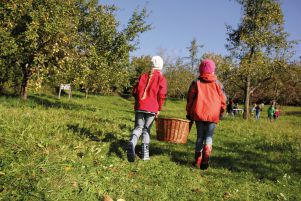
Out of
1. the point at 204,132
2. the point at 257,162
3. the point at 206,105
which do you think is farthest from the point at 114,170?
the point at 257,162

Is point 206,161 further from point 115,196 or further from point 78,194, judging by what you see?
point 78,194

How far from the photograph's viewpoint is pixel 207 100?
816 centimetres

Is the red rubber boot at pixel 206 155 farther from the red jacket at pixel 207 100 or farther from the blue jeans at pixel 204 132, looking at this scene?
the red jacket at pixel 207 100

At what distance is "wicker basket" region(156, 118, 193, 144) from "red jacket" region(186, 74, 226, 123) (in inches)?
78.0

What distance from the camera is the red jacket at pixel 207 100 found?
26.6ft

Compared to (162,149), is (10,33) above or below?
above

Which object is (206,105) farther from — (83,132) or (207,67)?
(83,132)

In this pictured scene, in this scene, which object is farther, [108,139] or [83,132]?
[83,132]

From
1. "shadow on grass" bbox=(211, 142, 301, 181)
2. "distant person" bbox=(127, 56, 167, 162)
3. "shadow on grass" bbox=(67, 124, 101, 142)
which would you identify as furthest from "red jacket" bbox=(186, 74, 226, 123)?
"shadow on grass" bbox=(67, 124, 101, 142)

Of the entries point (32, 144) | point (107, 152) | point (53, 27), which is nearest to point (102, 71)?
point (53, 27)

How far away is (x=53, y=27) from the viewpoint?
1706cm

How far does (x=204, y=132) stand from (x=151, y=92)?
1.53 meters

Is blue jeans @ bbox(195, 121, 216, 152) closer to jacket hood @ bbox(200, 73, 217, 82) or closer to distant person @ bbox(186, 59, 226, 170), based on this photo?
distant person @ bbox(186, 59, 226, 170)

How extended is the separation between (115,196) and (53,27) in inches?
Result: 504
